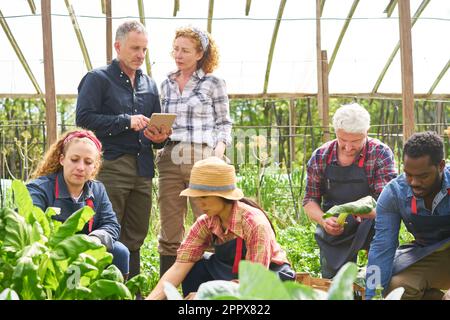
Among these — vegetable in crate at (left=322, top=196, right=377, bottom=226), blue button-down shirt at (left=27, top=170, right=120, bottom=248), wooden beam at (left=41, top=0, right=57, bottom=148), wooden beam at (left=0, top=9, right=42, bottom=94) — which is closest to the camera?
blue button-down shirt at (left=27, top=170, right=120, bottom=248)

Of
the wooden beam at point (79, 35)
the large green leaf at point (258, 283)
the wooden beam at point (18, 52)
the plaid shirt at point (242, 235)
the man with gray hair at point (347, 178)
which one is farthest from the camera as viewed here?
the wooden beam at point (18, 52)

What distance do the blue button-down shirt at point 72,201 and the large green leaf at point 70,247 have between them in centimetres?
135

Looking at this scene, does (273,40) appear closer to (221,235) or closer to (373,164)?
(373,164)

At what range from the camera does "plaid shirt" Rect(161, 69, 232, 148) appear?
→ 4457 mm

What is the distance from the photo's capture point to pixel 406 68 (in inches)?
178

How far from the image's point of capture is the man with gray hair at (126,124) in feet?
14.0

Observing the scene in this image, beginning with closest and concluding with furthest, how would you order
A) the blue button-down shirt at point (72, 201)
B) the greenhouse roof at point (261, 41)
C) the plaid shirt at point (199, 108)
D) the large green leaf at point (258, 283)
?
the large green leaf at point (258, 283)
the blue button-down shirt at point (72, 201)
the plaid shirt at point (199, 108)
the greenhouse roof at point (261, 41)

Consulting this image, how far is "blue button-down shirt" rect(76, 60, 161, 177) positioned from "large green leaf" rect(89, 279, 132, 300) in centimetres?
215

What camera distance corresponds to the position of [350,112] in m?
4.02

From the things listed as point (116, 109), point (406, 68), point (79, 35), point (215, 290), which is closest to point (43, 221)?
point (215, 290)

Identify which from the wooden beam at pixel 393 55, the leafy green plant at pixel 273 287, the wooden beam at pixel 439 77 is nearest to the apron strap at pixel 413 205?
the leafy green plant at pixel 273 287

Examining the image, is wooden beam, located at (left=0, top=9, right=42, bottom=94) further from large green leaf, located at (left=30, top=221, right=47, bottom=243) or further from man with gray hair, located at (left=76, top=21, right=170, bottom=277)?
large green leaf, located at (left=30, top=221, right=47, bottom=243)

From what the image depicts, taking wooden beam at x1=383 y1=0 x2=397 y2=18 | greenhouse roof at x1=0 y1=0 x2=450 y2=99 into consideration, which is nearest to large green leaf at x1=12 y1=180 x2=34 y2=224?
greenhouse roof at x1=0 y1=0 x2=450 y2=99

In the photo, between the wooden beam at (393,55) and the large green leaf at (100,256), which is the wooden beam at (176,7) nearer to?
the wooden beam at (393,55)
